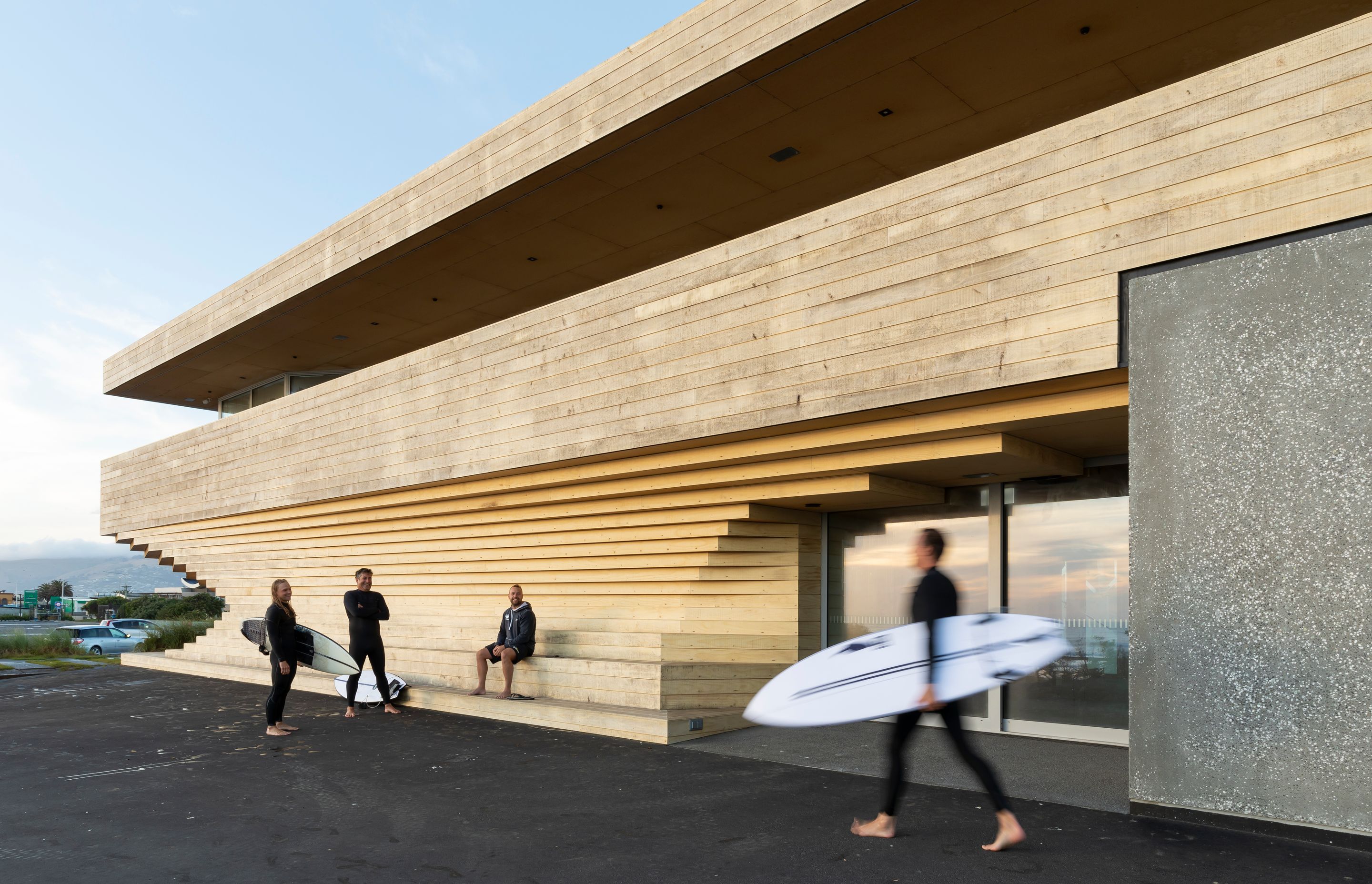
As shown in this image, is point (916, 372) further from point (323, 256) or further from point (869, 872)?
point (323, 256)

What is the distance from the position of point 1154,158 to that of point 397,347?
1417 centimetres

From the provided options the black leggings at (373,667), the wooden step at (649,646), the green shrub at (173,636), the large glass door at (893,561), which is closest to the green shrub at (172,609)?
the green shrub at (173,636)

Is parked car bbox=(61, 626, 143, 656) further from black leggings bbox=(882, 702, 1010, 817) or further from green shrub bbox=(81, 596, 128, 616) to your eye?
green shrub bbox=(81, 596, 128, 616)

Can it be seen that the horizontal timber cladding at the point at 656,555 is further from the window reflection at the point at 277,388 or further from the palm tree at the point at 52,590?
the palm tree at the point at 52,590

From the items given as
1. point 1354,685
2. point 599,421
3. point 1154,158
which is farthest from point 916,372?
point 599,421

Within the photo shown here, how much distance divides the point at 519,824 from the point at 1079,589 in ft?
16.6

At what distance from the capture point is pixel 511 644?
31.0 ft

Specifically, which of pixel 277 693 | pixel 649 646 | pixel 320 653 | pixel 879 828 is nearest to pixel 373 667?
pixel 320 653

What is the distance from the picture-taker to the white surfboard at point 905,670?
14.6 feet

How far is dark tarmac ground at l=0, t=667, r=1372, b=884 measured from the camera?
13.8ft

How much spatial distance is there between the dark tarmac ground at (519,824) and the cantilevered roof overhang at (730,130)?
5801mm

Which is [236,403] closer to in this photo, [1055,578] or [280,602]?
[280,602]

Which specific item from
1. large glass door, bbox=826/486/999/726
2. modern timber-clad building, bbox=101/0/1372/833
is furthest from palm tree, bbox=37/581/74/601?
large glass door, bbox=826/486/999/726

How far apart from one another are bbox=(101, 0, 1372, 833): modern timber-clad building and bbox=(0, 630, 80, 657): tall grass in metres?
11.7
